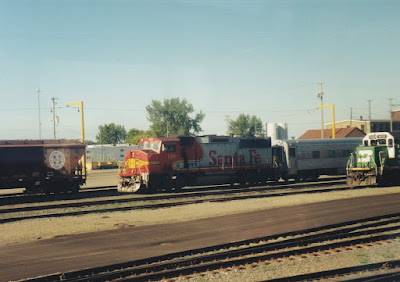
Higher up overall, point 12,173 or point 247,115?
point 247,115

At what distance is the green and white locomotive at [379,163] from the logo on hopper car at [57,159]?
18.5m

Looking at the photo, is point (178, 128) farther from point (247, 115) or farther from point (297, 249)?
point (297, 249)

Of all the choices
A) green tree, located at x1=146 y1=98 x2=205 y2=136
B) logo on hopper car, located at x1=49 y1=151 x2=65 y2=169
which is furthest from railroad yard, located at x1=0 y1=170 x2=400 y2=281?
green tree, located at x1=146 y1=98 x2=205 y2=136

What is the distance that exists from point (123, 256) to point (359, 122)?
88.7 metres

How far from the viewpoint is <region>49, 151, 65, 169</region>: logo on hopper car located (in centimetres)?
2400

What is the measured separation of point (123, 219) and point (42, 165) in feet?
35.4

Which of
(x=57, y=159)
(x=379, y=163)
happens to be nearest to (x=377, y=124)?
(x=379, y=163)

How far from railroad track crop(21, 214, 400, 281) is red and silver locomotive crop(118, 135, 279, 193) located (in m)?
13.3

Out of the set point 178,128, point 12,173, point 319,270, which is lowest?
point 319,270

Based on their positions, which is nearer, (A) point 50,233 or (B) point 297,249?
(B) point 297,249

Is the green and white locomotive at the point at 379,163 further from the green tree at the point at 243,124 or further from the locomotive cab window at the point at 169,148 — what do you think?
the green tree at the point at 243,124

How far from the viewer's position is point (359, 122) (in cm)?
8888

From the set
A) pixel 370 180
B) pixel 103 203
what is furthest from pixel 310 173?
pixel 103 203

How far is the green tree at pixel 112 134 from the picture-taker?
154 metres
